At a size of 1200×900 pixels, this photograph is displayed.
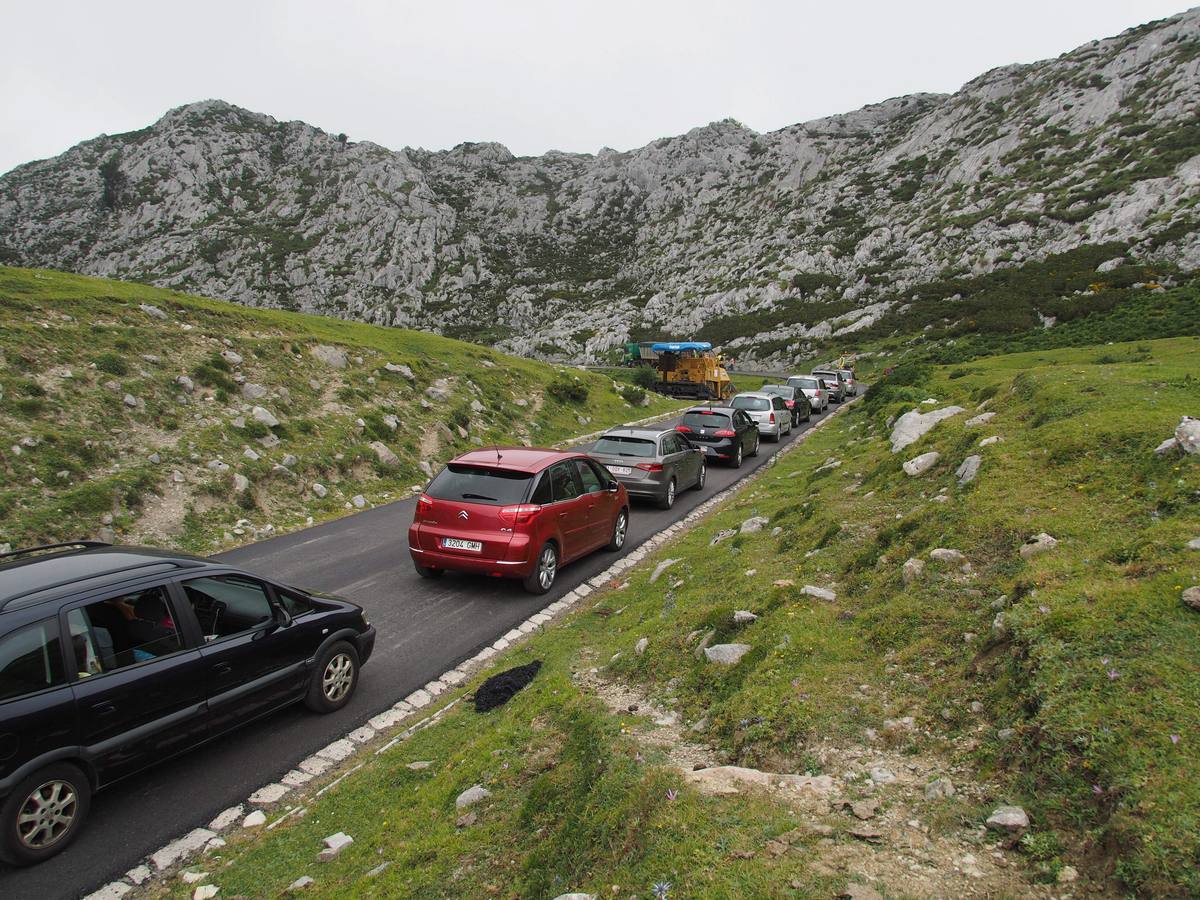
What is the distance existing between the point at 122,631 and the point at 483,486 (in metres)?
4.87

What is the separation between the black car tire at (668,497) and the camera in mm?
→ 14398

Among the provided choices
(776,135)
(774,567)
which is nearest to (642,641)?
(774,567)

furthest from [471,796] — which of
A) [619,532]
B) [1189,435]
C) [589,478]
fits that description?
[619,532]

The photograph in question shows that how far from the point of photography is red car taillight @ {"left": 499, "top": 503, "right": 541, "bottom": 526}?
29.1 feet

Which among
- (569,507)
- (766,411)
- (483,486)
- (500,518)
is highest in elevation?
(483,486)

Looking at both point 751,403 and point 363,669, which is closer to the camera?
point 363,669

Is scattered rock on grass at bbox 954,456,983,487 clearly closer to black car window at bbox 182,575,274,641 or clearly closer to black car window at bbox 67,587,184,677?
black car window at bbox 182,575,274,641

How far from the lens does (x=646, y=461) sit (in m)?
14.3

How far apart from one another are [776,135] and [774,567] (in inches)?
6186

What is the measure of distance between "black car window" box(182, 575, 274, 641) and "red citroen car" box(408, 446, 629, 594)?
133 inches

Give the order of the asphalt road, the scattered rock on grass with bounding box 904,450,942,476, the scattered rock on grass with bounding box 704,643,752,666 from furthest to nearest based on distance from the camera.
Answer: the scattered rock on grass with bounding box 904,450,942,476 < the scattered rock on grass with bounding box 704,643,752,666 < the asphalt road

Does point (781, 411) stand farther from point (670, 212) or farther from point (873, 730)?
point (670, 212)

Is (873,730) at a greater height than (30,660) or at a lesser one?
lesser

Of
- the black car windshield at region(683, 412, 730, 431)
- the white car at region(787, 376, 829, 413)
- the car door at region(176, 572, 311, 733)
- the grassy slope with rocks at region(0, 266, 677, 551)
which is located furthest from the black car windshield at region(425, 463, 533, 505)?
the white car at region(787, 376, 829, 413)
